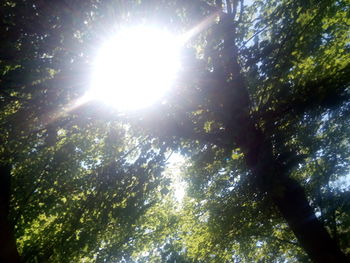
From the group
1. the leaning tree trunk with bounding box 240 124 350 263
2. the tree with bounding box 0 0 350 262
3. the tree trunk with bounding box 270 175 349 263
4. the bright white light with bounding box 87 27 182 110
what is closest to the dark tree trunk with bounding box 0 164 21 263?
the tree with bounding box 0 0 350 262

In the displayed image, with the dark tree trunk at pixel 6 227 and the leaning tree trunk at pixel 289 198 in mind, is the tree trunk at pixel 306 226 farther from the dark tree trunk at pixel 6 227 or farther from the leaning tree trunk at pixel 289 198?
the dark tree trunk at pixel 6 227

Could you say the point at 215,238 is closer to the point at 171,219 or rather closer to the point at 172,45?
the point at 171,219

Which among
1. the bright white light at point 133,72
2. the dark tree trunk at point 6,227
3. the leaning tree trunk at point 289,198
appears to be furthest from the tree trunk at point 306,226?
the dark tree trunk at point 6,227

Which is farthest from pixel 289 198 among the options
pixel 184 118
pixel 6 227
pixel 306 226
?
pixel 6 227

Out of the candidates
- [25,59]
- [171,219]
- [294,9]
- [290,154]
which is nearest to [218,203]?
[290,154]

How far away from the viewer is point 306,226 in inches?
217

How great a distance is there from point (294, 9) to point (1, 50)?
623cm

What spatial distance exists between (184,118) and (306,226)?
3556 millimetres

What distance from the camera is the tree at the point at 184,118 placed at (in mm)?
5074

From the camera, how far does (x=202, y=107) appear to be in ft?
21.3

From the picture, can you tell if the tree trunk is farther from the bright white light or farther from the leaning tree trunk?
the bright white light

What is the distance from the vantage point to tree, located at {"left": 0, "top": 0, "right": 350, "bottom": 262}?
→ 5074mm

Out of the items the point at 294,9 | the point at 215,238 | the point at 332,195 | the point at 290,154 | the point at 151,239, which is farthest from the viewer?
the point at 151,239

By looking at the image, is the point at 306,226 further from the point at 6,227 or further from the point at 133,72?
the point at 6,227
